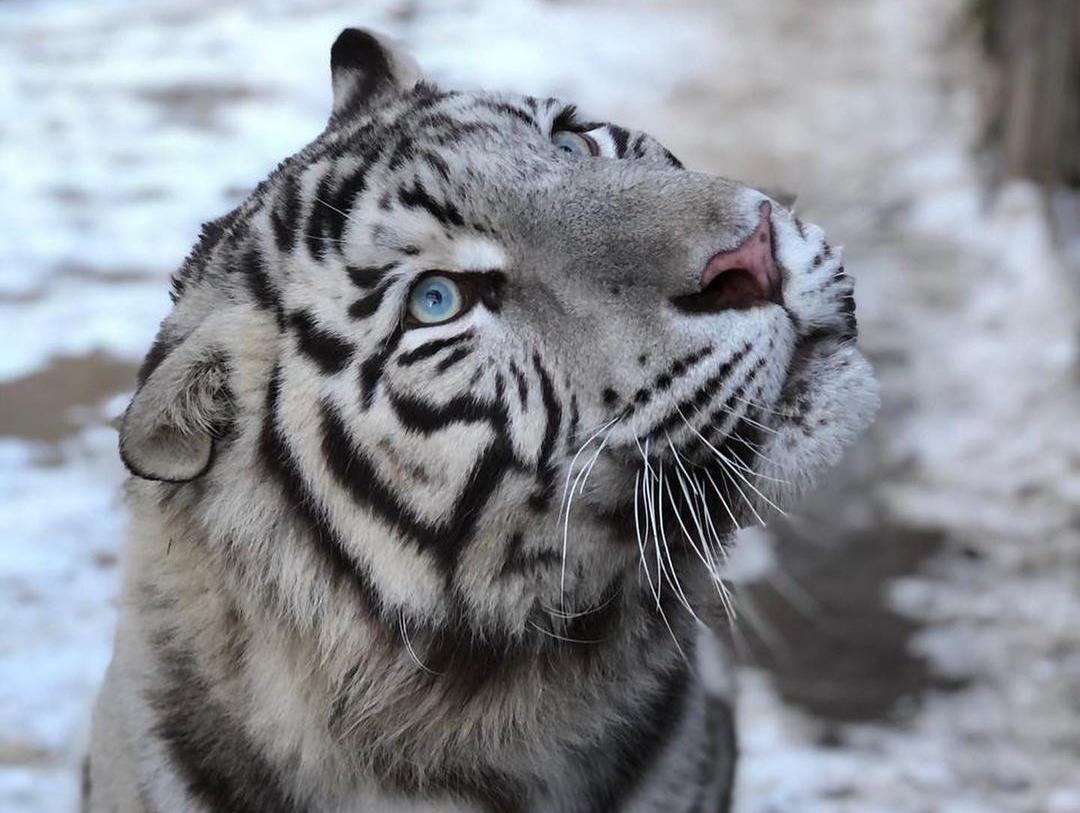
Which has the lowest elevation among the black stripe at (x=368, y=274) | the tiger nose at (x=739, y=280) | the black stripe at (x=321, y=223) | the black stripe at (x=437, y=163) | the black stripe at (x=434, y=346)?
the black stripe at (x=434, y=346)

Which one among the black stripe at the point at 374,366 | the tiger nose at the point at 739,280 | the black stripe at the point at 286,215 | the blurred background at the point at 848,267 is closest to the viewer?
the tiger nose at the point at 739,280

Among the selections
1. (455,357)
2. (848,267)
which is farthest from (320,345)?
(848,267)

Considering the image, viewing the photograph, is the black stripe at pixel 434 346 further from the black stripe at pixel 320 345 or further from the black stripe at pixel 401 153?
the black stripe at pixel 401 153

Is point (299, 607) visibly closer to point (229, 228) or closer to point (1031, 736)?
point (229, 228)

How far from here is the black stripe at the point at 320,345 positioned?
71.8 inches

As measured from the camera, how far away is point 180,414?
1.79 m

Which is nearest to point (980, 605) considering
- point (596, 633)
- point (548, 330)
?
point (596, 633)

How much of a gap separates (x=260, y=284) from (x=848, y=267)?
4021 mm

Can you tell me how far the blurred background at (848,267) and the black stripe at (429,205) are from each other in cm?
175

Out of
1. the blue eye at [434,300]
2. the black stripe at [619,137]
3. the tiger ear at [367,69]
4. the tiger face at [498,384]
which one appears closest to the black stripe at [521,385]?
the tiger face at [498,384]

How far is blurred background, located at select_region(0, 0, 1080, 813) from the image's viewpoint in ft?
11.2

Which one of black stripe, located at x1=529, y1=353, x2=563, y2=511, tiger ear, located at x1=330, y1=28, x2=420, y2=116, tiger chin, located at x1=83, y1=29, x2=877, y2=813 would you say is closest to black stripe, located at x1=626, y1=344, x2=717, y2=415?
tiger chin, located at x1=83, y1=29, x2=877, y2=813

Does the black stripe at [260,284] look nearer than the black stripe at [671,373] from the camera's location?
No

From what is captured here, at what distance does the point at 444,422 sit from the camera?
5.80 feet
